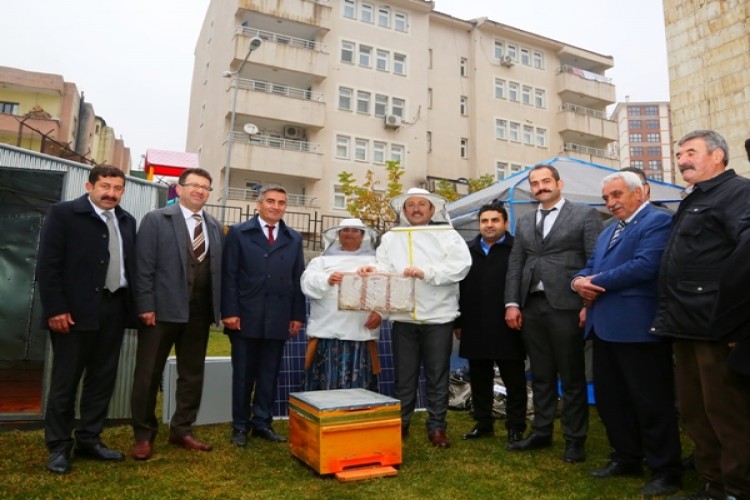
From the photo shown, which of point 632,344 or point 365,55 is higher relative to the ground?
point 365,55

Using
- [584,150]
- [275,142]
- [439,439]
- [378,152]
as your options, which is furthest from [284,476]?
[584,150]

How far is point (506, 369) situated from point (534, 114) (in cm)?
2839

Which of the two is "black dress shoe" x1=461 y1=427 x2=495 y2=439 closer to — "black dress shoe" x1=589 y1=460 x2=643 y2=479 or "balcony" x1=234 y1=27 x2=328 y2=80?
"black dress shoe" x1=589 y1=460 x2=643 y2=479

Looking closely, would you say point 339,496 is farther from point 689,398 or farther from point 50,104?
point 50,104

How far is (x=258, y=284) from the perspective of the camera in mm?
4340

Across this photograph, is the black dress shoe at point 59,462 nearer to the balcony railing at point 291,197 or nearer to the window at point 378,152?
the balcony railing at point 291,197

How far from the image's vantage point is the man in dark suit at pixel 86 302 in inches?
139

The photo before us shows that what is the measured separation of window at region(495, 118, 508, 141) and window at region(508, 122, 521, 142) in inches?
12.3

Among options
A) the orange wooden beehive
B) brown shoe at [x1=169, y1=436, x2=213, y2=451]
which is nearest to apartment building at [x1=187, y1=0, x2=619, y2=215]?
brown shoe at [x1=169, y1=436, x2=213, y2=451]

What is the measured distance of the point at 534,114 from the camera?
3027 centimetres

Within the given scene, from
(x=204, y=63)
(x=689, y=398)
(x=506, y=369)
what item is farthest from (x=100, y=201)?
(x=204, y=63)

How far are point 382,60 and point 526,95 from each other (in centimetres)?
920

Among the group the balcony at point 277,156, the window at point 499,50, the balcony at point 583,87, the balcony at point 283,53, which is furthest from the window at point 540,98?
the balcony at point 277,156

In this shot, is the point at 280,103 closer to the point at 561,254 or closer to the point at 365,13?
the point at 365,13
